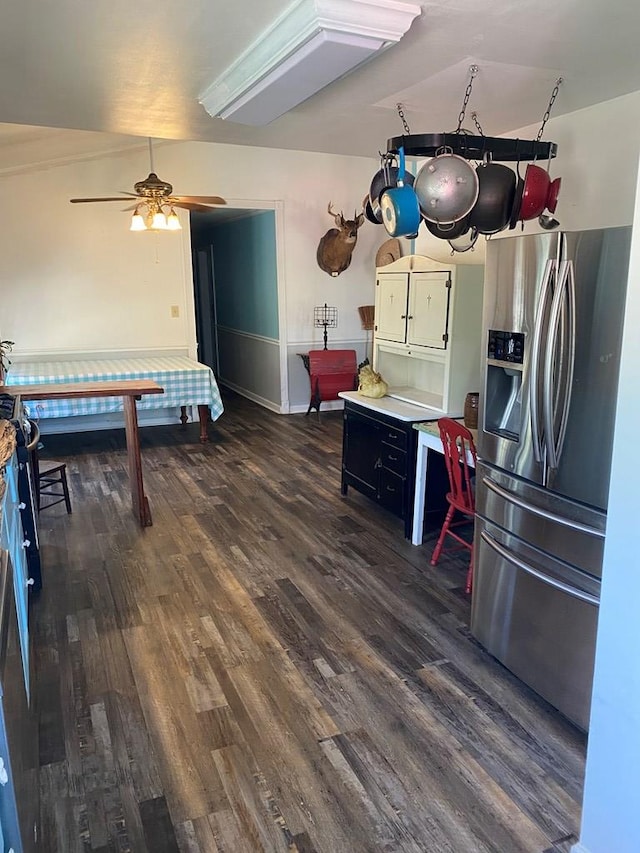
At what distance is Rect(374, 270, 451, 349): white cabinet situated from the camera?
3.79 metres

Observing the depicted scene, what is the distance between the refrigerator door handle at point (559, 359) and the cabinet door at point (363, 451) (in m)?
1.86

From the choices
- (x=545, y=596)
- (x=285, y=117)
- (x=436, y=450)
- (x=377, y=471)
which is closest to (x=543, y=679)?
(x=545, y=596)

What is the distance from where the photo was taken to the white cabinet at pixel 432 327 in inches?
147

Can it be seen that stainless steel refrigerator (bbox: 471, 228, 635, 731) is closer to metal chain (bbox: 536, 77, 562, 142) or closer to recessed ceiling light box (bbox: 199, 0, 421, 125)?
recessed ceiling light box (bbox: 199, 0, 421, 125)

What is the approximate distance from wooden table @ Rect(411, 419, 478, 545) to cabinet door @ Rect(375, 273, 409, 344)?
2.87 ft

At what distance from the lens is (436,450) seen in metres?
3.55

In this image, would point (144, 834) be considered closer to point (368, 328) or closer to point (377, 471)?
point (377, 471)

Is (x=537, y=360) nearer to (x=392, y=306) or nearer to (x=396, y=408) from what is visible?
(x=396, y=408)

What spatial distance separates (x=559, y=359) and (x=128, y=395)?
2673 millimetres

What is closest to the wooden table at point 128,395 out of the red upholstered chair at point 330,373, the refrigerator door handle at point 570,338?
the refrigerator door handle at point 570,338

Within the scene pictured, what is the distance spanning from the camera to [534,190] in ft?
9.37

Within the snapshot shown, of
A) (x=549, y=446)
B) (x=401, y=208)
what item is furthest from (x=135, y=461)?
(x=549, y=446)

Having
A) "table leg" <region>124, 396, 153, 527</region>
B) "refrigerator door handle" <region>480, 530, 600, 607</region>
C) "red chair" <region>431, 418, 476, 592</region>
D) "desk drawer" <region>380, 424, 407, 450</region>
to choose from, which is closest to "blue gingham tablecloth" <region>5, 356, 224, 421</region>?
"table leg" <region>124, 396, 153, 527</region>

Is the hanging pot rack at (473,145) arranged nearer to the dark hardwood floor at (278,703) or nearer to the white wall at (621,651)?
the white wall at (621,651)
